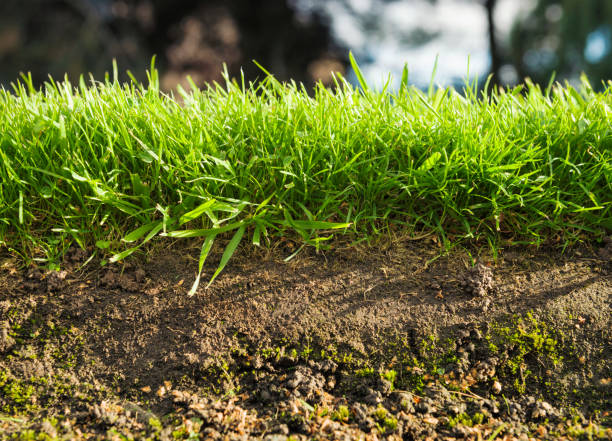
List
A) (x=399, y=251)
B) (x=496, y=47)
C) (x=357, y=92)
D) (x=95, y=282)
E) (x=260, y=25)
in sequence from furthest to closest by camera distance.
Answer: (x=260, y=25) < (x=496, y=47) < (x=357, y=92) < (x=399, y=251) < (x=95, y=282)

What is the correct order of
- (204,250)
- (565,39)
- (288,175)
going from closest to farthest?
(204,250), (288,175), (565,39)

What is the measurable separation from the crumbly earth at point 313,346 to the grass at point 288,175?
0.11m

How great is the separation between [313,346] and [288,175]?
68cm

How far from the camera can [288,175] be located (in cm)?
169

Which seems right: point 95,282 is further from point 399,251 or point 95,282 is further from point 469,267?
point 469,267

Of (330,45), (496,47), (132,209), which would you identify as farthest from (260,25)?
(132,209)

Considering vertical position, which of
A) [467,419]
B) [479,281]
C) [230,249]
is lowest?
[467,419]

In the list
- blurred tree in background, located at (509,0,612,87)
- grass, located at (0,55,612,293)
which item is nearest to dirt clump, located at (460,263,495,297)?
grass, located at (0,55,612,293)

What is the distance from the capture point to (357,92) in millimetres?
1926

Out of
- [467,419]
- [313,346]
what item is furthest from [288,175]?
[467,419]

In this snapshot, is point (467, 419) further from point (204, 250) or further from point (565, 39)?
point (565, 39)

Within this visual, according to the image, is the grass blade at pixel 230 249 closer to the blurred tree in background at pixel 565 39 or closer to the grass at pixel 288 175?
the grass at pixel 288 175

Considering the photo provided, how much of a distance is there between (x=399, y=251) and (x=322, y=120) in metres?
0.64

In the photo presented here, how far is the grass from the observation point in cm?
162
